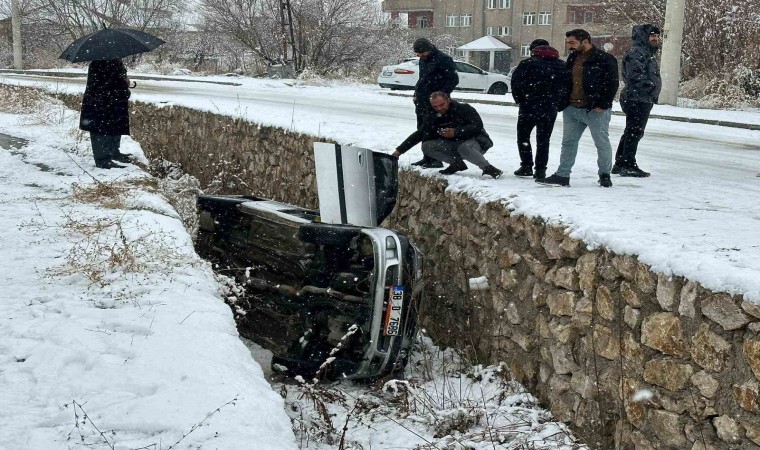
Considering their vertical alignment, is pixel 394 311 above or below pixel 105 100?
below

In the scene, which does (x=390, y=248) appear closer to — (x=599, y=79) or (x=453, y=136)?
(x=453, y=136)

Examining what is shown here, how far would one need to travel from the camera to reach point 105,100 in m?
10.7

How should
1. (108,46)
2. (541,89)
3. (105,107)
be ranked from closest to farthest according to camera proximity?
(541,89)
(108,46)
(105,107)

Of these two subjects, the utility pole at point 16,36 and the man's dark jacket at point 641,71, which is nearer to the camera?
the man's dark jacket at point 641,71

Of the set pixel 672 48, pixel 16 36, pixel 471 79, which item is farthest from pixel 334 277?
pixel 16 36

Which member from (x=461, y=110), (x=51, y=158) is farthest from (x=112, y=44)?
(x=461, y=110)

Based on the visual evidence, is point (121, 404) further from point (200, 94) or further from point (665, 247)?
point (200, 94)

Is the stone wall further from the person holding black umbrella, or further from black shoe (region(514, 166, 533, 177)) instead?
the person holding black umbrella

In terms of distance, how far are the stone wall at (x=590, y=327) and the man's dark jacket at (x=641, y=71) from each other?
203cm

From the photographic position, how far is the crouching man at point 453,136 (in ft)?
27.0

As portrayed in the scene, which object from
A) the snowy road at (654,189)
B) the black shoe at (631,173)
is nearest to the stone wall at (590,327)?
the snowy road at (654,189)

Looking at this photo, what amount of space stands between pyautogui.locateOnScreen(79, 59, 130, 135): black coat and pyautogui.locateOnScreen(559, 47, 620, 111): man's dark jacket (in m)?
6.00

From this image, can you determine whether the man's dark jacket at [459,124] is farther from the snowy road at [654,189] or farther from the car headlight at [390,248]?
the car headlight at [390,248]

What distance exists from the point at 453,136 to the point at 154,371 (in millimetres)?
4663
